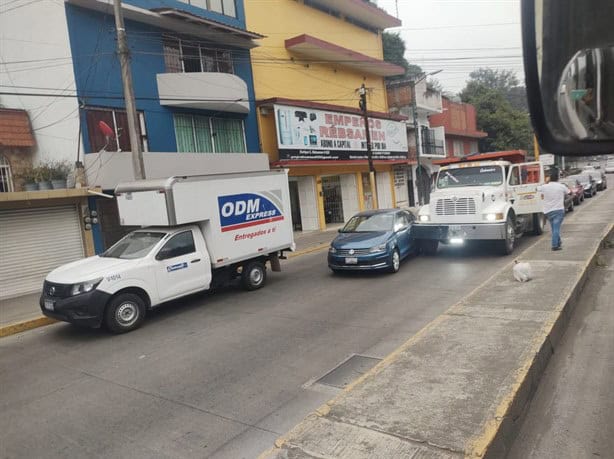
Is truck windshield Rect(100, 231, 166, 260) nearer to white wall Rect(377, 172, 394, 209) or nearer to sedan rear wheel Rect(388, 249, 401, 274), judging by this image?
sedan rear wheel Rect(388, 249, 401, 274)

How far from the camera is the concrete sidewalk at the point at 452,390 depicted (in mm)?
3545

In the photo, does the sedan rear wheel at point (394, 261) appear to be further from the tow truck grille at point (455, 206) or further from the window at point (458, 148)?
the window at point (458, 148)

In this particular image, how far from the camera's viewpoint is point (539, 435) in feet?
13.0

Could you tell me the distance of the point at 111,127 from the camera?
47.6ft

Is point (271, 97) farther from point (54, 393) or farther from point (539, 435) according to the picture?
point (539, 435)

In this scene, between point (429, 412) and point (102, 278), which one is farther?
point (102, 278)

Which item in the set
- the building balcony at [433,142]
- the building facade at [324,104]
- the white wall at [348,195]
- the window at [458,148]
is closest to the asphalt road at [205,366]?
the building facade at [324,104]

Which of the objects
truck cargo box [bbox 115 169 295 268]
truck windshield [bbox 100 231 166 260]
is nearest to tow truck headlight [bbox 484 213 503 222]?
truck cargo box [bbox 115 169 295 268]

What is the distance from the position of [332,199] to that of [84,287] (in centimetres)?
1987

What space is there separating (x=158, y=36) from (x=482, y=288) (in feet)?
44.9

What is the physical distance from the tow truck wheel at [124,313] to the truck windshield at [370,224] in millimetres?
5574

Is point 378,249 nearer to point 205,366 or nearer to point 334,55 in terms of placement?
point 205,366

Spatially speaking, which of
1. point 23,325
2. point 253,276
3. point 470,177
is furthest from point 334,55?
point 23,325

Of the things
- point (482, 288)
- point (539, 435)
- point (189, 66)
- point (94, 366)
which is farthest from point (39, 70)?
point (539, 435)
